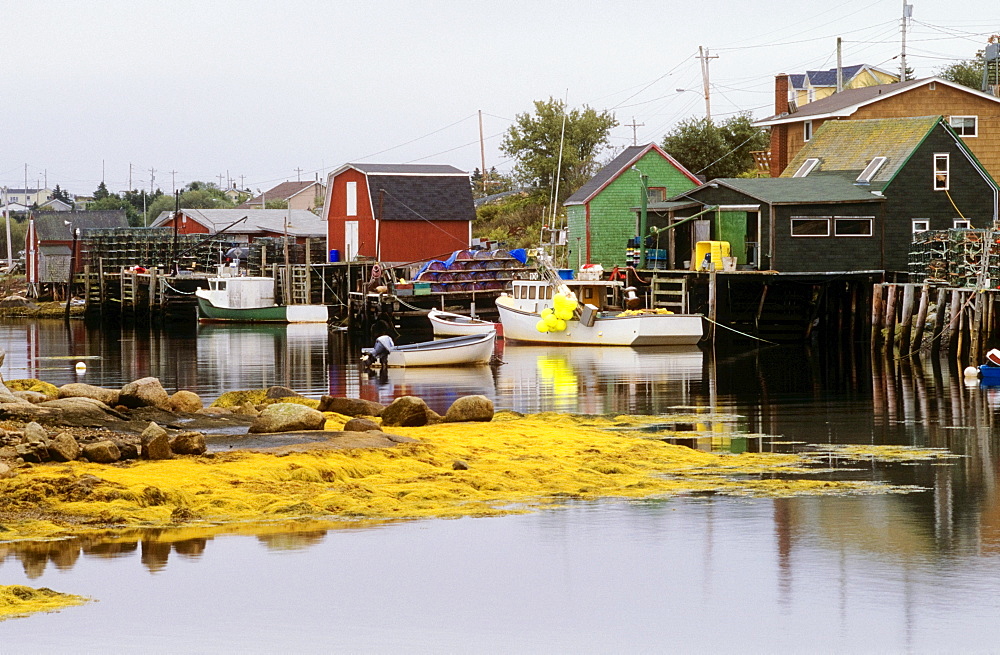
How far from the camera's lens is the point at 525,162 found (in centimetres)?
8931

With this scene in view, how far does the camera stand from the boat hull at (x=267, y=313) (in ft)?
235

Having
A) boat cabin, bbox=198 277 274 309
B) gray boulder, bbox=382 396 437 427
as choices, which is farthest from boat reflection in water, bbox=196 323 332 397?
gray boulder, bbox=382 396 437 427

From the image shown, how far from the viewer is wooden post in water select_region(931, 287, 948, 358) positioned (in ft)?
147

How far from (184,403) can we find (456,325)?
1061 inches

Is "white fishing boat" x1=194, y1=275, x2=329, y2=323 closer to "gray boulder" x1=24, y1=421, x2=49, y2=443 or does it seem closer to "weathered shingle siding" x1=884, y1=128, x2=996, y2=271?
"weathered shingle siding" x1=884, y1=128, x2=996, y2=271

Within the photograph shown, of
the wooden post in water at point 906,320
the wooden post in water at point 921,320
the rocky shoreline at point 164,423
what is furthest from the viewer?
the wooden post in water at point 906,320

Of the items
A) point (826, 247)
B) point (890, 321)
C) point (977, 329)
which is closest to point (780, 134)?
point (826, 247)

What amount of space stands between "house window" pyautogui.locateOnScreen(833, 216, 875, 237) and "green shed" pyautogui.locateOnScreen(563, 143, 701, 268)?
574 inches

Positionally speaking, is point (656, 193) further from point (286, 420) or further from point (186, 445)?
point (186, 445)

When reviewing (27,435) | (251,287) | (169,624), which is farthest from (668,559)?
(251,287)

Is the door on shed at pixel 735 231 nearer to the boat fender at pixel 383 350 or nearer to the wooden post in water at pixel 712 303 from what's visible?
the wooden post in water at pixel 712 303

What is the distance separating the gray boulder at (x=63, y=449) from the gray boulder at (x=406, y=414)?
21.1ft

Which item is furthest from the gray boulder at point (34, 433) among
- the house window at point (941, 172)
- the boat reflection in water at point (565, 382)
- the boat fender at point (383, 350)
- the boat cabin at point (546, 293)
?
the house window at point (941, 172)

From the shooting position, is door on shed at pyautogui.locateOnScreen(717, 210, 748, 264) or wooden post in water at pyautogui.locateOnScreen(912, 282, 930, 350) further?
door on shed at pyautogui.locateOnScreen(717, 210, 748, 264)
